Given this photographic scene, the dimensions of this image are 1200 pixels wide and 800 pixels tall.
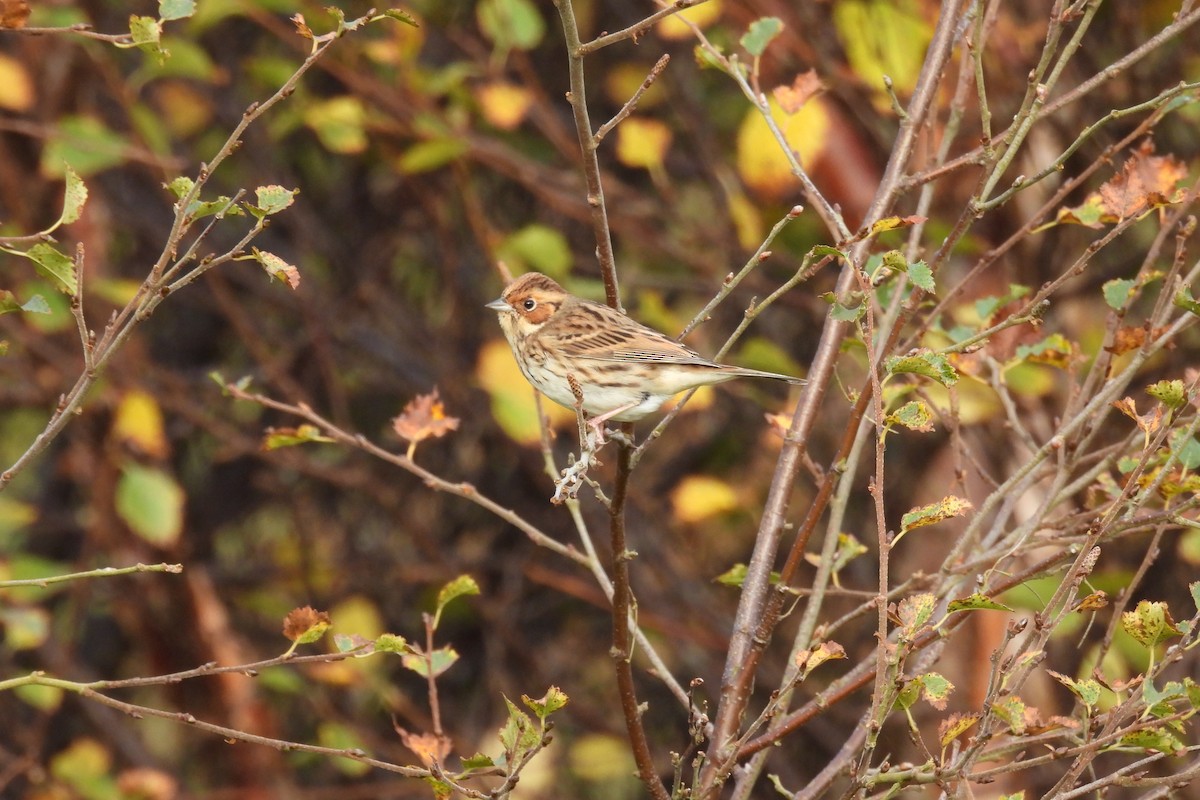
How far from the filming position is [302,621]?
252 centimetres

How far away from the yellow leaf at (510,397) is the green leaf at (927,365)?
2.37 metres

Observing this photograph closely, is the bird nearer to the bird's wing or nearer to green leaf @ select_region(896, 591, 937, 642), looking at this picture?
the bird's wing

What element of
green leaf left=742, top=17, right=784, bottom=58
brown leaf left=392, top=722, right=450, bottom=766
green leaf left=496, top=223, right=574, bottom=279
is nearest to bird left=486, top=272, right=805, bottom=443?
green leaf left=496, top=223, right=574, bottom=279

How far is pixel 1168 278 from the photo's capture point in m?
2.66

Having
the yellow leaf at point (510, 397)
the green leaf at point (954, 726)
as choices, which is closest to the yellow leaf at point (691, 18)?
the yellow leaf at point (510, 397)

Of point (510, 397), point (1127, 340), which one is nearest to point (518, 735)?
point (1127, 340)

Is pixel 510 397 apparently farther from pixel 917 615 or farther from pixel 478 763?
pixel 917 615

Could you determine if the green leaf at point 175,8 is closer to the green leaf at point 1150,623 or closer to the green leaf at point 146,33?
the green leaf at point 146,33

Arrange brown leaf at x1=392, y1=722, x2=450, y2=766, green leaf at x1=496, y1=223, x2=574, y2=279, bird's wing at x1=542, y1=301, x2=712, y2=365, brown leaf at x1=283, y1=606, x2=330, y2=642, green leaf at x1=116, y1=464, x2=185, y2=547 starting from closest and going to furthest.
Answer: brown leaf at x1=283, y1=606, x2=330, y2=642
brown leaf at x1=392, y1=722, x2=450, y2=766
bird's wing at x1=542, y1=301, x2=712, y2=365
green leaf at x1=116, y1=464, x2=185, y2=547
green leaf at x1=496, y1=223, x2=574, y2=279

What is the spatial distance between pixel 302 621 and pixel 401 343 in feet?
14.8

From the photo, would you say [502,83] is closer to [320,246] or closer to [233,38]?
[320,246]

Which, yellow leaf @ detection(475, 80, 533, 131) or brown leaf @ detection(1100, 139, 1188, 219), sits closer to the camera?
brown leaf @ detection(1100, 139, 1188, 219)

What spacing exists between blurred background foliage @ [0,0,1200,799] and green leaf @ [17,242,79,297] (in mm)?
2587

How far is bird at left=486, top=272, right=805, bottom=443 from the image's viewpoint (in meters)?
4.15
